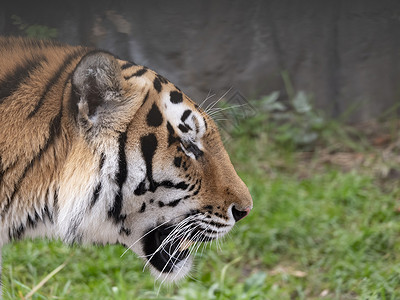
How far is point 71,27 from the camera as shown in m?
2.36

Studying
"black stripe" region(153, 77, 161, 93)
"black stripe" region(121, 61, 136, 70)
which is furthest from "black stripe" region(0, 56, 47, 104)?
"black stripe" region(153, 77, 161, 93)

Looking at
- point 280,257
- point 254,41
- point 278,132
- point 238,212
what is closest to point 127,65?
point 238,212

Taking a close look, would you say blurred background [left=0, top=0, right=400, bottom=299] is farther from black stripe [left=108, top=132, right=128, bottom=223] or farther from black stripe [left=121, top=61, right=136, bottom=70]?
black stripe [left=108, top=132, right=128, bottom=223]

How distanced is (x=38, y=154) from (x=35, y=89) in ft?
0.79

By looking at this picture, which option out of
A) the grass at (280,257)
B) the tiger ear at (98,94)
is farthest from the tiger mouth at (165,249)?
the tiger ear at (98,94)

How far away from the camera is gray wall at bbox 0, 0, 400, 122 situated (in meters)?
2.41

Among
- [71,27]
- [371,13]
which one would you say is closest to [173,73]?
[71,27]

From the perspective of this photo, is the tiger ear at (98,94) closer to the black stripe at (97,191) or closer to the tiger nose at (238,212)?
the black stripe at (97,191)

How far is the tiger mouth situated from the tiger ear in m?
0.49

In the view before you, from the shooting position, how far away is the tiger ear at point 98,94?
6.25 ft

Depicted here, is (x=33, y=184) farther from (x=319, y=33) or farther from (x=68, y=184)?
(x=319, y=33)

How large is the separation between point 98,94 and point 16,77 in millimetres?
309

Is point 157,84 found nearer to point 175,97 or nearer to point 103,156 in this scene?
point 175,97

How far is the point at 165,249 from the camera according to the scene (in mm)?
2359
